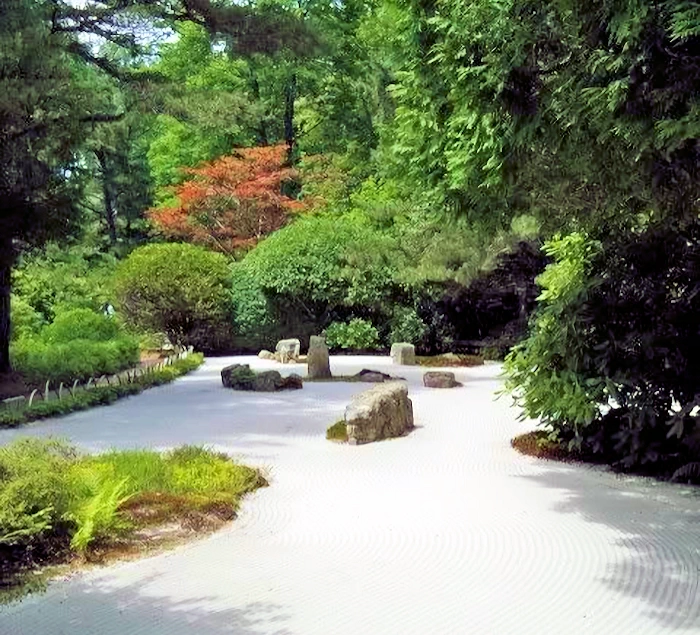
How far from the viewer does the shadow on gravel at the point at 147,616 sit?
3.72 m

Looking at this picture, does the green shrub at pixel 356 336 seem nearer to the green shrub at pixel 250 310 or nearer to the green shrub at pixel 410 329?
the green shrub at pixel 410 329

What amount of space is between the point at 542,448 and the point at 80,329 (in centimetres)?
1266

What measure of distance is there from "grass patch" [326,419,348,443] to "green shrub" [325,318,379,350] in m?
12.1

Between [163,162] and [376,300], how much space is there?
46.1ft

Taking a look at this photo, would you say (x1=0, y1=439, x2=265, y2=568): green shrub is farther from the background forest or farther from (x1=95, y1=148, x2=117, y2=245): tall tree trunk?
(x1=95, y1=148, x2=117, y2=245): tall tree trunk

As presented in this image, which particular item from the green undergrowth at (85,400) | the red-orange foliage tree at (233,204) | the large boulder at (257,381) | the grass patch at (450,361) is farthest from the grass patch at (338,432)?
the red-orange foliage tree at (233,204)

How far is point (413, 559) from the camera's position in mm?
4762

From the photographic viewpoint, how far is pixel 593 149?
14.9 ft

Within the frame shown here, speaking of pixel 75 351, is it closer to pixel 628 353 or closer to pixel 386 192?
pixel 628 353

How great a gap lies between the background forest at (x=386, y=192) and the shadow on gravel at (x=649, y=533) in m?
0.54

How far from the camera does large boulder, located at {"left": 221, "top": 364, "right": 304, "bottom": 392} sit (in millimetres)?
13664

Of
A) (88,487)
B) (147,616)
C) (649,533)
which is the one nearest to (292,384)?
(88,487)

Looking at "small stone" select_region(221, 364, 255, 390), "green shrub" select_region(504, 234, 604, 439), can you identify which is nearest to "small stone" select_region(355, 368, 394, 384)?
"small stone" select_region(221, 364, 255, 390)

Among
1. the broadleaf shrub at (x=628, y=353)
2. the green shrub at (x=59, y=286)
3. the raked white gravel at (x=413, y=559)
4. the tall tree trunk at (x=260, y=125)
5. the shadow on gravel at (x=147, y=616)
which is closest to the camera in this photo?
the shadow on gravel at (x=147, y=616)
